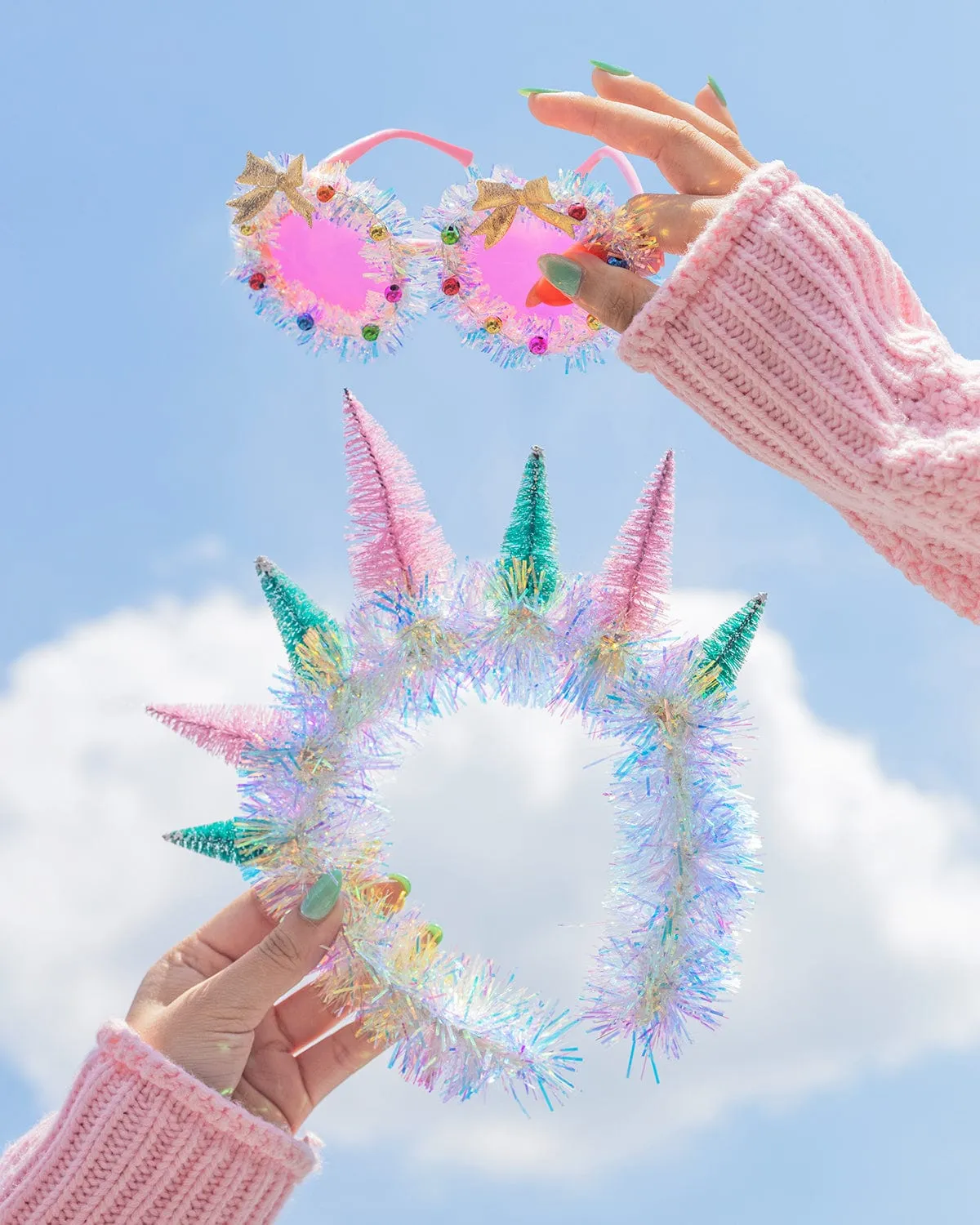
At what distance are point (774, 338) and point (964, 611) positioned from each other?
555 mm

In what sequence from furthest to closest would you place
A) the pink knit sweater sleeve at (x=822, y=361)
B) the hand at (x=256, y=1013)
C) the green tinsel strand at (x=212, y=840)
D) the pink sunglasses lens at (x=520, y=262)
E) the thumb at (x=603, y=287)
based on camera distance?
the pink sunglasses lens at (x=520, y=262), the green tinsel strand at (x=212, y=840), the hand at (x=256, y=1013), the thumb at (x=603, y=287), the pink knit sweater sleeve at (x=822, y=361)

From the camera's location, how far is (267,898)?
2.15 metres

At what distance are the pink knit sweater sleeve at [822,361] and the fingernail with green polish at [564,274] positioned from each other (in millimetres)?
156

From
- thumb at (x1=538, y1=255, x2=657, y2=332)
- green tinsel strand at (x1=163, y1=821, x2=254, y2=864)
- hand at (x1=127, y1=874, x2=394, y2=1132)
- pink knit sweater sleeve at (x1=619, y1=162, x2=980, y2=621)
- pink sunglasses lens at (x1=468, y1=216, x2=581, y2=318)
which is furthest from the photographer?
pink sunglasses lens at (x1=468, y1=216, x2=581, y2=318)

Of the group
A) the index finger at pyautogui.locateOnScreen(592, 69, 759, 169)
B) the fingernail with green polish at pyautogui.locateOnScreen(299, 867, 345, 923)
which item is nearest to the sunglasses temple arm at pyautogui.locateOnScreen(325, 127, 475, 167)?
the index finger at pyautogui.locateOnScreen(592, 69, 759, 169)

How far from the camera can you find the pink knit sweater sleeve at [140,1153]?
1947mm

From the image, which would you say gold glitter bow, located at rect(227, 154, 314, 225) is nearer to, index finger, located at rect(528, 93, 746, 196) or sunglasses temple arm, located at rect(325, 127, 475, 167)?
sunglasses temple arm, located at rect(325, 127, 475, 167)

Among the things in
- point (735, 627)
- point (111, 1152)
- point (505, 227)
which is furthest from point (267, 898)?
point (505, 227)

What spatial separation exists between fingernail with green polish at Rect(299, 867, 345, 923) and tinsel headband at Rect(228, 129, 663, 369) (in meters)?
1.15

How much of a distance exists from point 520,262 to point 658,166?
0.50m

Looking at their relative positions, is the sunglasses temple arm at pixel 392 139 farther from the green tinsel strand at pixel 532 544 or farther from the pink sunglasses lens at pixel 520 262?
the green tinsel strand at pixel 532 544

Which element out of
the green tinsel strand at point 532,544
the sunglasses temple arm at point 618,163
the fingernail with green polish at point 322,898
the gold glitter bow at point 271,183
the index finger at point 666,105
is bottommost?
the fingernail with green polish at point 322,898

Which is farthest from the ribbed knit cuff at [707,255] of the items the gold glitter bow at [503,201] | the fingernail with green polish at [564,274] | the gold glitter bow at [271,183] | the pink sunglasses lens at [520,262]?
the gold glitter bow at [271,183]

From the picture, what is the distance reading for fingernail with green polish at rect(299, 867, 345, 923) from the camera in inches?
82.0
